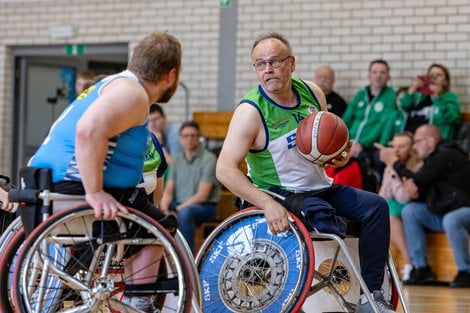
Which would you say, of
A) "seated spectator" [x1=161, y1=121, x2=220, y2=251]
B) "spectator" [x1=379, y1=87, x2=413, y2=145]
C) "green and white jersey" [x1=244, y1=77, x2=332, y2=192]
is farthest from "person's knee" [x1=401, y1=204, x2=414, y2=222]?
"green and white jersey" [x1=244, y1=77, x2=332, y2=192]

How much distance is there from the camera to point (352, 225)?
463 centimetres

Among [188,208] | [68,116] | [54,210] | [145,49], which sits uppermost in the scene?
[145,49]

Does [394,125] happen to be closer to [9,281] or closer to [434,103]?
[434,103]

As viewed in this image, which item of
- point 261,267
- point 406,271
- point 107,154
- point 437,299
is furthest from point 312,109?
point 406,271

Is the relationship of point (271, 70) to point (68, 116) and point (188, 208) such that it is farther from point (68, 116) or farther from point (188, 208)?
point (188, 208)

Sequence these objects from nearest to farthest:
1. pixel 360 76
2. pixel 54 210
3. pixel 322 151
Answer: pixel 54 210, pixel 322 151, pixel 360 76

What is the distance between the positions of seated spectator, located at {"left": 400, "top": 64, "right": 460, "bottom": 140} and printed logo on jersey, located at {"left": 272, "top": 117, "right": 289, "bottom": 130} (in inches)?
174

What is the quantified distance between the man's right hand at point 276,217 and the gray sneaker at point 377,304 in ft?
1.60

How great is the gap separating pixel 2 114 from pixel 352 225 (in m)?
7.70

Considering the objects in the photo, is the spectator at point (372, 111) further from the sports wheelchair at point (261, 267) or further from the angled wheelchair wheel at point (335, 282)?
the sports wheelchair at point (261, 267)

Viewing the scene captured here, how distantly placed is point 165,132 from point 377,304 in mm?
5711

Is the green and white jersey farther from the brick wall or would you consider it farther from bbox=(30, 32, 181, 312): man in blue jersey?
the brick wall

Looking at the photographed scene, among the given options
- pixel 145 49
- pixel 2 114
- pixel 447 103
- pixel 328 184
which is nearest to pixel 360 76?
pixel 447 103

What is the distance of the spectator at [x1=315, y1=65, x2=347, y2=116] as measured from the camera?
931 centimetres
